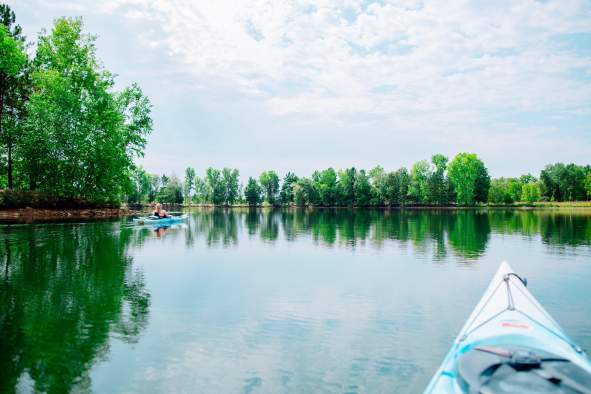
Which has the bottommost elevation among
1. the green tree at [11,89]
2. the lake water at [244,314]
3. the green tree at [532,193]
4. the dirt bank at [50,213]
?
the lake water at [244,314]

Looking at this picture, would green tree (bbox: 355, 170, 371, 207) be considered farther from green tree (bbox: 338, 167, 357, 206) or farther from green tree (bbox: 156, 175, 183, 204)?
green tree (bbox: 156, 175, 183, 204)

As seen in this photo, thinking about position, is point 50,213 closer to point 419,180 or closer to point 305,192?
point 305,192

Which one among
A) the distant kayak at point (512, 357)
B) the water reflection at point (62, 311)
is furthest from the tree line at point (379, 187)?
the distant kayak at point (512, 357)

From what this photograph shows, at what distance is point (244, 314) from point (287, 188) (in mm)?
134660

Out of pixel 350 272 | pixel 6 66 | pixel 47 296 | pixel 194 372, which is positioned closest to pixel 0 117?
pixel 6 66

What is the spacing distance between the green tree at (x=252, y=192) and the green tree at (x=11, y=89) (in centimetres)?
9837

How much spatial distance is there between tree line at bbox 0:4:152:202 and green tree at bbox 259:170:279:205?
3806 inches

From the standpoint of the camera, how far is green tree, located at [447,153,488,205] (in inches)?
4390

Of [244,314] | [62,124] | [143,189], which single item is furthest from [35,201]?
[143,189]

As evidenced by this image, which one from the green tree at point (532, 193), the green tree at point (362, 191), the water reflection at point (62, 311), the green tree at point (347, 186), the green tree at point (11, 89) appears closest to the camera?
the water reflection at point (62, 311)

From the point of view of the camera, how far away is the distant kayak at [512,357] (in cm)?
481

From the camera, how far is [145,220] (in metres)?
39.0

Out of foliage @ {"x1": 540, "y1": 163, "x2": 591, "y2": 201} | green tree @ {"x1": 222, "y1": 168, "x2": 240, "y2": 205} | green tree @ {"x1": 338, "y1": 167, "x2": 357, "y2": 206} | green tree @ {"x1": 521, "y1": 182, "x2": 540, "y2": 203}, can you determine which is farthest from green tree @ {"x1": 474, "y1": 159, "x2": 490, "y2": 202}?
green tree @ {"x1": 222, "y1": 168, "x2": 240, "y2": 205}

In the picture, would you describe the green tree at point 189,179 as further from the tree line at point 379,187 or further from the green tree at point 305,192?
the green tree at point 305,192
